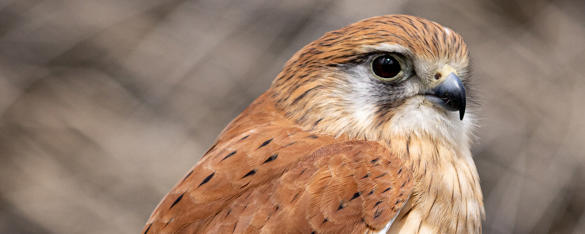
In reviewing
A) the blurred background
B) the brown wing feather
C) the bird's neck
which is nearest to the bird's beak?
the bird's neck

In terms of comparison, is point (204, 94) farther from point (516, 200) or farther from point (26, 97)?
point (516, 200)

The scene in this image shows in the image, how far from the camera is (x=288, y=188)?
170cm

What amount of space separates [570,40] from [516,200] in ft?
5.01

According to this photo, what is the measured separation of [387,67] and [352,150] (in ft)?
1.23

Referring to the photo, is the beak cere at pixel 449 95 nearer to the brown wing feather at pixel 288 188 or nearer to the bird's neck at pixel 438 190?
the bird's neck at pixel 438 190

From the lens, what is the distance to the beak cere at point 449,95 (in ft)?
6.35

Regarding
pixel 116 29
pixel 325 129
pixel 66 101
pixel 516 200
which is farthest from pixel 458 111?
pixel 66 101

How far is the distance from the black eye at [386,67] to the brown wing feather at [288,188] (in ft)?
0.92

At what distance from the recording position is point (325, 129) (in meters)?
1.96

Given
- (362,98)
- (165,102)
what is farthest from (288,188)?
(165,102)

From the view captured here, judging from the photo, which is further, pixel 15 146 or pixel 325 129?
pixel 15 146

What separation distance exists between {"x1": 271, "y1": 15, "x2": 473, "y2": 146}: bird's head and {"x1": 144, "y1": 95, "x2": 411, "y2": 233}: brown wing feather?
110mm

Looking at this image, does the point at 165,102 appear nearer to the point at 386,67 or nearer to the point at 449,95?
the point at 386,67

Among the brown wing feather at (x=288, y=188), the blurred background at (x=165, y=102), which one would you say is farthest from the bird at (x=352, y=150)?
the blurred background at (x=165, y=102)
